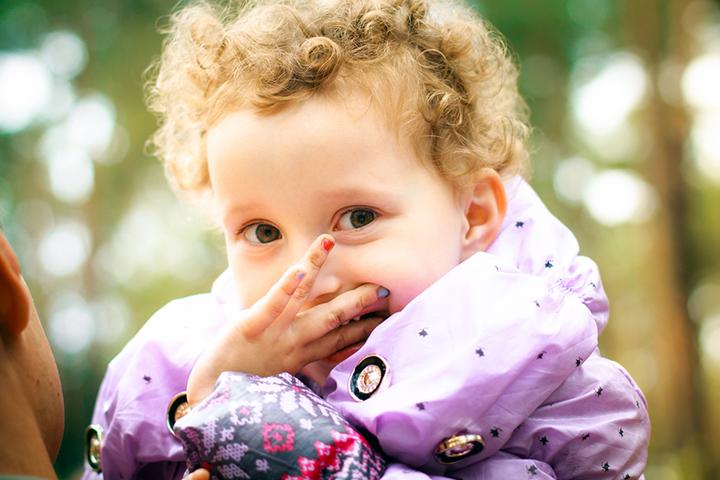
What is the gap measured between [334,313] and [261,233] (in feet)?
0.86

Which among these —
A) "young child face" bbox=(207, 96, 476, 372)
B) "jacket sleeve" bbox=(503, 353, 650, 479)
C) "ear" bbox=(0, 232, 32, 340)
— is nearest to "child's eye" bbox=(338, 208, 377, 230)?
"young child face" bbox=(207, 96, 476, 372)

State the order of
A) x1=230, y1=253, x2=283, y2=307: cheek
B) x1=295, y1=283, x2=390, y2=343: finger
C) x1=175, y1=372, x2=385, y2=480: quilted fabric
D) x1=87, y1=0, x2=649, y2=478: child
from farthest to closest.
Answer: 1. x1=230, y1=253, x2=283, y2=307: cheek
2. x1=295, y1=283, x2=390, y2=343: finger
3. x1=87, y1=0, x2=649, y2=478: child
4. x1=175, y1=372, x2=385, y2=480: quilted fabric

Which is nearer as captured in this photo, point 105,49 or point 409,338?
point 409,338

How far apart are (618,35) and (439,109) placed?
10051 mm

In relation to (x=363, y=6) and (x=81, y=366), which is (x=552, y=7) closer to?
(x=81, y=366)

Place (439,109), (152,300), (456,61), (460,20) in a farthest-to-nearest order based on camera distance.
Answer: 1. (152,300)
2. (460,20)
3. (456,61)
4. (439,109)

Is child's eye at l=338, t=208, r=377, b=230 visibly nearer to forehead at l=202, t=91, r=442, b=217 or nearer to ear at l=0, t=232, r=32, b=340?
forehead at l=202, t=91, r=442, b=217

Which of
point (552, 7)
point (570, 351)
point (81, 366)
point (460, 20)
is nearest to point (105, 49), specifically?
point (81, 366)

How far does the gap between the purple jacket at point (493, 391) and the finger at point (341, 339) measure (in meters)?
0.04

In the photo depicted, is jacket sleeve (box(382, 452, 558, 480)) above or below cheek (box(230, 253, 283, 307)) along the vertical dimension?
below

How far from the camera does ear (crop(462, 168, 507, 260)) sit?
5.92ft

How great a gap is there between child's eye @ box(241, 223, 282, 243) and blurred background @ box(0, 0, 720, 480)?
8.33 metres

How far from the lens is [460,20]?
6.61 ft

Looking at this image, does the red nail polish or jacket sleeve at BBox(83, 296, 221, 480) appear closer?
the red nail polish
